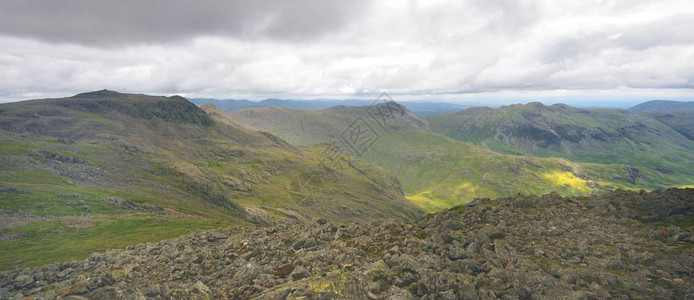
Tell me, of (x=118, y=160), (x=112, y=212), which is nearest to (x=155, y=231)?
(x=112, y=212)

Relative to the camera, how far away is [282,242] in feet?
102

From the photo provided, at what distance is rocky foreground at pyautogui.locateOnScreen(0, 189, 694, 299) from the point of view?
18500mm

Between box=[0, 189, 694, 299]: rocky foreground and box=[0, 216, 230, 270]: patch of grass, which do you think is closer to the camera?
box=[0, 189, 694, 299]: rocky foreground

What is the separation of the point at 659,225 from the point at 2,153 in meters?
208

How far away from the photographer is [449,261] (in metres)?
22.1

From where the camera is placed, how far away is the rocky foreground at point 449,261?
60.7ft

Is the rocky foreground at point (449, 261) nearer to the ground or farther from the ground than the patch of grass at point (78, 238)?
farther from the ground

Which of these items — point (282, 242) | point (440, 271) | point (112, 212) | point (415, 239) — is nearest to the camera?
point (440, 271)

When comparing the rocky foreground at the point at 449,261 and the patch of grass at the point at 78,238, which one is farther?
the patch of grass at the point at 78,238

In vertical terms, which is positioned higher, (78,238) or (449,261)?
(449,261)

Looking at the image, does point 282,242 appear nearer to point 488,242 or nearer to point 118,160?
point 488,242

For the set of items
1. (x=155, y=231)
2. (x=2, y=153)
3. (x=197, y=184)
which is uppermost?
(x=2, y=153)

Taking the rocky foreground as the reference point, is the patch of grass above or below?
below

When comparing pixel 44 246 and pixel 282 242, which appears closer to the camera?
pixel 282 242
